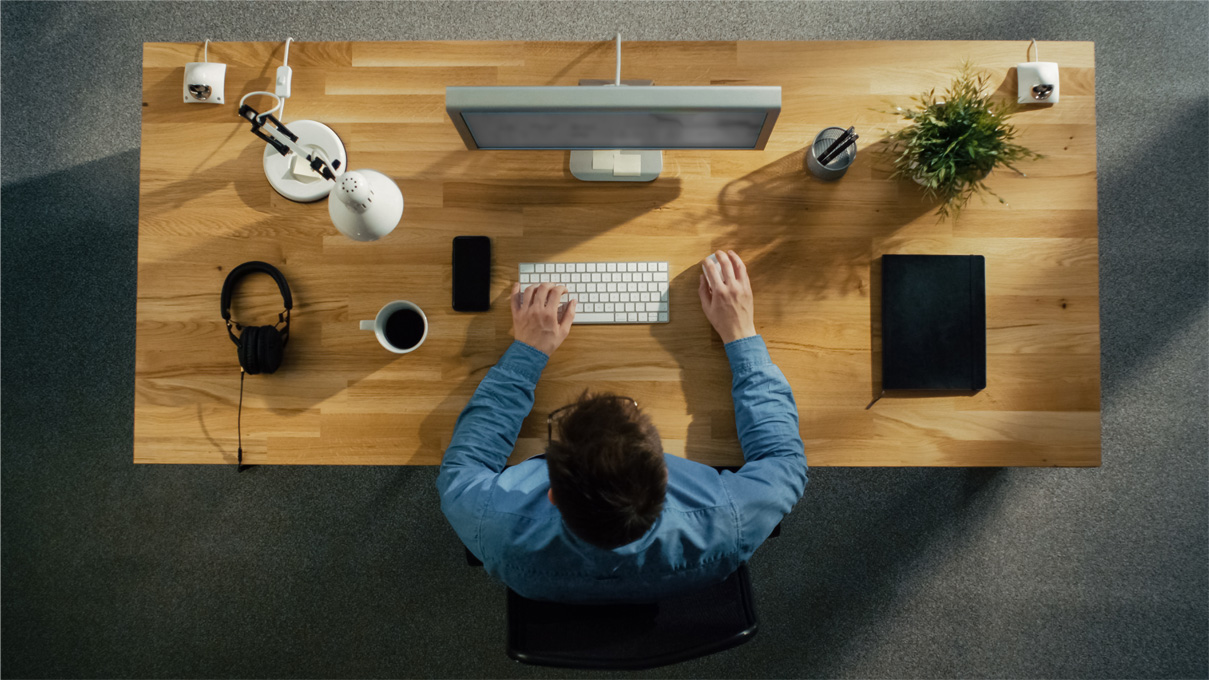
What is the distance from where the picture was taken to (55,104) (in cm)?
189

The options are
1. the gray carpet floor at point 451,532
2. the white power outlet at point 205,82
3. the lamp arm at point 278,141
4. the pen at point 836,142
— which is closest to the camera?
the lamp arm at point 278,141

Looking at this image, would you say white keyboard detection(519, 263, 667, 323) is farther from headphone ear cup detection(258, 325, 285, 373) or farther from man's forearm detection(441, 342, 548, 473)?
headphone ear cup detection(258, 325, 285, 373)

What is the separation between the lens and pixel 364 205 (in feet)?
3.03

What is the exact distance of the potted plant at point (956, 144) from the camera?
969 millimetres

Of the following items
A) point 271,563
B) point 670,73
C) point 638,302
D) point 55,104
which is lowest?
point 271,563

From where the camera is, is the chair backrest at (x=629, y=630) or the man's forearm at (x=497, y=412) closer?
the chair backrest at (x=629, y=630)

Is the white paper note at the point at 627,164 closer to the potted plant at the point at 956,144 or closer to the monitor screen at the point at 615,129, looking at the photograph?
the monitor screen at the point at 615,129

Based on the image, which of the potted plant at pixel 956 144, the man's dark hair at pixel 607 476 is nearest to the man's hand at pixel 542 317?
the man's dark hair at pixel 607 476

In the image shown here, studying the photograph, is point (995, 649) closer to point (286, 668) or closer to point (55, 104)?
point (286, 668)

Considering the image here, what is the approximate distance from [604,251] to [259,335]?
27.0 inches

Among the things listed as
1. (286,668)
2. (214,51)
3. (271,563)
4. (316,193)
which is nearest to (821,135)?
(316,193)

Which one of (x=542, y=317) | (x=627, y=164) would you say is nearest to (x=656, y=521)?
(x=542, y=317)

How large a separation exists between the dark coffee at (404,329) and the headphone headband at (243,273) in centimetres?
20

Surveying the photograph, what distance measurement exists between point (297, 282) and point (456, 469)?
52cm
